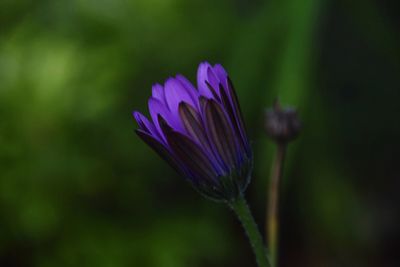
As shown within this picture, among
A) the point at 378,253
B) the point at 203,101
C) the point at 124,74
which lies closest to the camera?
the point at 203,101

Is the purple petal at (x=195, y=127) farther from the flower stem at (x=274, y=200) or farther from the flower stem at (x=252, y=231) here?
the flower stem at (x=274, y=200)

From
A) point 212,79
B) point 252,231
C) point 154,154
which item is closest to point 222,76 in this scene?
point 212,79

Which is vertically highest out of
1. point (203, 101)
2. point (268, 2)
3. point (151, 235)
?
point (203, 101)

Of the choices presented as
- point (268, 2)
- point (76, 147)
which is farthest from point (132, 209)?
point (268, 2)

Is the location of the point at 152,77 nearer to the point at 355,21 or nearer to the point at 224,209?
the point at 224,209

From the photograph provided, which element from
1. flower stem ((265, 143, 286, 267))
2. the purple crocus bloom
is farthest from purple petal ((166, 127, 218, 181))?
flower stem ((265, 143, 286, 267))

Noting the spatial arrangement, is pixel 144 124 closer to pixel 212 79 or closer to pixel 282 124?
pixel 212 79
